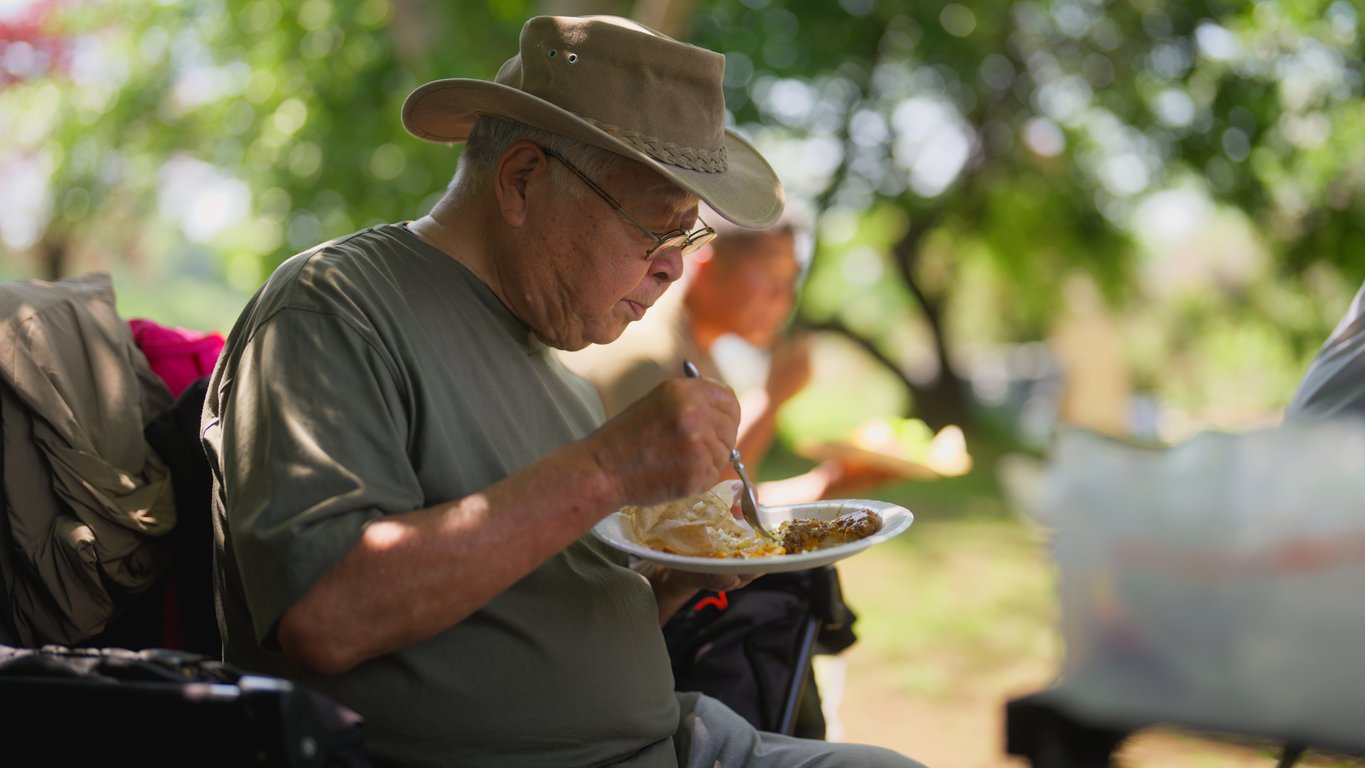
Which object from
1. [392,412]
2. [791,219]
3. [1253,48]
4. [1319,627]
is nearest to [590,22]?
[392,412]

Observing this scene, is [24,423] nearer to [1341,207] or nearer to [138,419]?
[138,419]

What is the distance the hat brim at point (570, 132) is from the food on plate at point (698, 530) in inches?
16.8

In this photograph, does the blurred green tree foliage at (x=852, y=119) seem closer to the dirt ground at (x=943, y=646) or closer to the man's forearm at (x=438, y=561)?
the dirt ground at (x=943, y=646)

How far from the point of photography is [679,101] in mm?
1725

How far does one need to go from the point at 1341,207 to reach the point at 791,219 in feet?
19.0

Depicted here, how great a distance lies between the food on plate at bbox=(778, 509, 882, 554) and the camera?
1.71 m

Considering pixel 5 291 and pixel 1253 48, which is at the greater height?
pixel 1253 48

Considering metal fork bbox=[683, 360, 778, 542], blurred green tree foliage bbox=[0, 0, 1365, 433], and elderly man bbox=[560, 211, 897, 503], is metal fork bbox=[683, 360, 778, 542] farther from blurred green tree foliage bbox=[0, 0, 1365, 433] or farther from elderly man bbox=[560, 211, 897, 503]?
blurred green tree foliage bbox=[0, 0, 1365, 433]

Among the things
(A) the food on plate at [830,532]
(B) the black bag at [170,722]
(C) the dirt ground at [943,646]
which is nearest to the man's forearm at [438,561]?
(B) the black bag at [170,722]

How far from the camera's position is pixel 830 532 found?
1743 mm

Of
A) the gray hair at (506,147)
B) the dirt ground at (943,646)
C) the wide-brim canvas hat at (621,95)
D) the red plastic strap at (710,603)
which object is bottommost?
the dirt ground at (943,646)

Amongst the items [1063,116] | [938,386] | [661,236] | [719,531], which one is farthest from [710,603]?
[938,386]

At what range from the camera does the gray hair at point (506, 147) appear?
167 cm

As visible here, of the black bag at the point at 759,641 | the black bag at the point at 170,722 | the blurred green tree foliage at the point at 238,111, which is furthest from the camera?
the blurred green tree foliage at the point at 238,111
